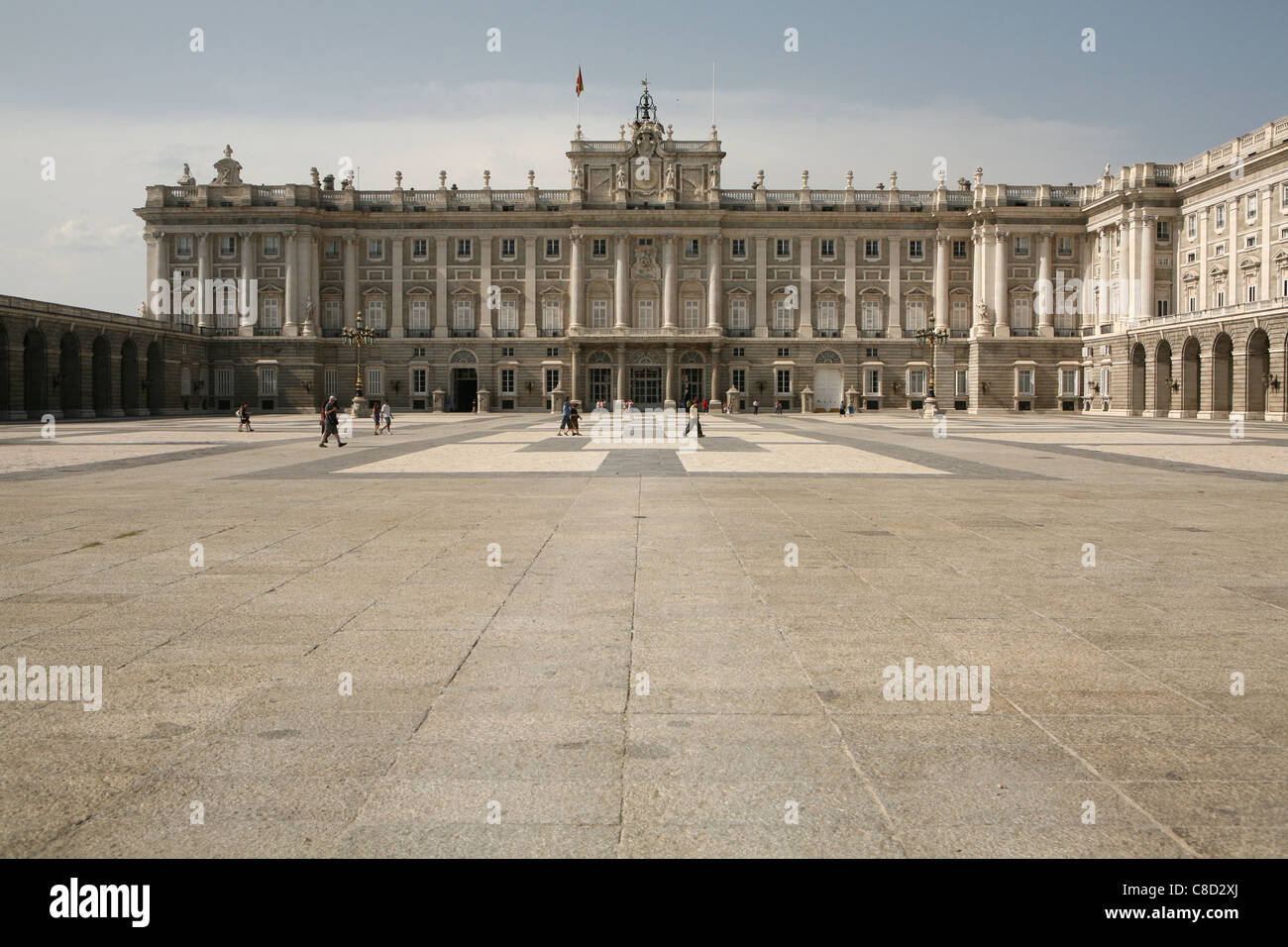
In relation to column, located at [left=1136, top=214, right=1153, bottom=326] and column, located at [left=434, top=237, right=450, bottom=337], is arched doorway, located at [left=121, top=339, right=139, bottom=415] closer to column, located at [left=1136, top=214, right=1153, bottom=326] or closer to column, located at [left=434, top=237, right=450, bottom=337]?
column, located at [left=434, top=237, right=450, bottom=337]

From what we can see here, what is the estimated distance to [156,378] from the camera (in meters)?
68.0

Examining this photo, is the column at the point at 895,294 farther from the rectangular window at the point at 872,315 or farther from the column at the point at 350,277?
the column at the point at 350,277

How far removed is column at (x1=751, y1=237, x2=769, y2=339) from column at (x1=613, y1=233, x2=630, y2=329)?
10.4 metres

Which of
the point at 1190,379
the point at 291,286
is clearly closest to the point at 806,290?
the point at 1190,379

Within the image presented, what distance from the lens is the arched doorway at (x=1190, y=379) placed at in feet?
199

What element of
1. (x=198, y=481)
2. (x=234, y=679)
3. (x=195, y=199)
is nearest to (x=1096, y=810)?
(x=234, y=679)

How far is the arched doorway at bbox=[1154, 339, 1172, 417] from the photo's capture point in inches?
2522

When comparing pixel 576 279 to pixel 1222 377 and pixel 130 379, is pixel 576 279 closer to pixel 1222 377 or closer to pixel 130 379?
pixel 130 379

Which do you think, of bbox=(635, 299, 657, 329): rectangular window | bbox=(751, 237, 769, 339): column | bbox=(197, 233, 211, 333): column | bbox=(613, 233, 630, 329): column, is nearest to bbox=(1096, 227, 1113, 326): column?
bbox=(751, 237, 769, 339): column

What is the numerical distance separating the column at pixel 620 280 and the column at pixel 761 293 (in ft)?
34.1

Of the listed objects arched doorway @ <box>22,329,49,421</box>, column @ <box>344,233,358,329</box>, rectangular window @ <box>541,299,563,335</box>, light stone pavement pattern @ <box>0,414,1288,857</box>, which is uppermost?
column @ <box>344,233,358,329</box>

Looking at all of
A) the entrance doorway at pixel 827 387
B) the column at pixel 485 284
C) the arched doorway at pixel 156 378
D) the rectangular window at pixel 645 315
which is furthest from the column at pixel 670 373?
the arched doorway at pixel 156 378

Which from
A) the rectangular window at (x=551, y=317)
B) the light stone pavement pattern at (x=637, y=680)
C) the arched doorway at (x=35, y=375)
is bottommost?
the light stone pavement pattern at (x=637, y=680)

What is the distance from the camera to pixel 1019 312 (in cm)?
7744
